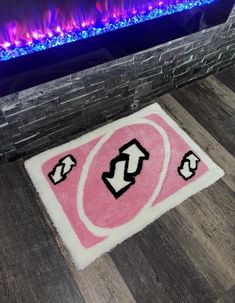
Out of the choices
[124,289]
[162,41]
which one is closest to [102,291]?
[124,289]

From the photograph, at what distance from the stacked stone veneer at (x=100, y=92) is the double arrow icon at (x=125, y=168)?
10.9 inches

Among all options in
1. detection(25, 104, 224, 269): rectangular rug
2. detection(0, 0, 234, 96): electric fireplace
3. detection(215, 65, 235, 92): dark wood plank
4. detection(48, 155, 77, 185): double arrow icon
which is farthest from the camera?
detection(215, 65, 235, 92): dark wood plank

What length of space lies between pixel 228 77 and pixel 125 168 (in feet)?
4.09

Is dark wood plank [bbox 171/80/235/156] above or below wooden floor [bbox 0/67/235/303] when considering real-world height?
above

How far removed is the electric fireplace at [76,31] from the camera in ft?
3.38

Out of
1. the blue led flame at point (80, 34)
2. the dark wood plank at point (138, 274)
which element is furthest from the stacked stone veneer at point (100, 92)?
the dark wood plank at point (138, 274)

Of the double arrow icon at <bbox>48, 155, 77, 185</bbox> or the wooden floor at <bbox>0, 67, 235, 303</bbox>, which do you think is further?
the double arrow icon at <bbox>48, 155, 77, 185</bbox>

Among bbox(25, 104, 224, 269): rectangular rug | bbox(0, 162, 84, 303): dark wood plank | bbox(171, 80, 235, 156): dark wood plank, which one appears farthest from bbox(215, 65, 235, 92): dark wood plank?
bbox(0, 162, 84, 303): dark wood plank

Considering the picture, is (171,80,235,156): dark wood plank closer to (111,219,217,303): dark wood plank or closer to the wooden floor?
the wooden floor

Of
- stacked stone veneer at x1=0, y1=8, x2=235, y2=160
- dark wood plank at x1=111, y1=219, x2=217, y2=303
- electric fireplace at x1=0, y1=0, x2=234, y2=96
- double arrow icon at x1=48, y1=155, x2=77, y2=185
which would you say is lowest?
dark wood plank at x1=111, y1=219, x2=217, y2=303

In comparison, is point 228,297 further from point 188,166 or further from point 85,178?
point 85,178

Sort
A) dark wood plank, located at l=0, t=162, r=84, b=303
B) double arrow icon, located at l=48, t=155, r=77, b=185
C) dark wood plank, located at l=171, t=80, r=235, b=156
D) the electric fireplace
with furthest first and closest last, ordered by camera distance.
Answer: dark wood plank, located at l=171, t=80, r=235, b=156, double arrow icon, located at l=48, t=155, r=77, b=185, dark wood plank, located at l=0, t=162, r=84, b=303, the electric fireplace

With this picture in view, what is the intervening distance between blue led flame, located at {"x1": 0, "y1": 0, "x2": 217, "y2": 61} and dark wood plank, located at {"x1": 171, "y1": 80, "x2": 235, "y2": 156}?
0.68 metres

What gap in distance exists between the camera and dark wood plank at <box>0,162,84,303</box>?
1.18 m
